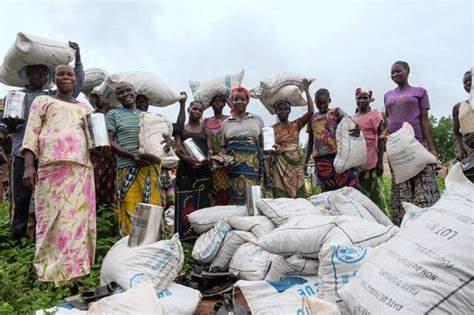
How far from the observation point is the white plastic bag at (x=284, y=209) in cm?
303

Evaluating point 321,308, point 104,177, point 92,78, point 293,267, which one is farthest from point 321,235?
point 92,78

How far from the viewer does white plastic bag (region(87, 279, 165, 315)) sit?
5.83 ft

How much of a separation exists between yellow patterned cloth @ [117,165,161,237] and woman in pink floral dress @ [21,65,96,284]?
1.41ft

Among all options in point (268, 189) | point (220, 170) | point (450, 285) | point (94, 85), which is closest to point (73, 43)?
point (94, 85)

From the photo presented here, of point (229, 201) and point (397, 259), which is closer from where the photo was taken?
point (397, 259)

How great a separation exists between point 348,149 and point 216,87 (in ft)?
4.63

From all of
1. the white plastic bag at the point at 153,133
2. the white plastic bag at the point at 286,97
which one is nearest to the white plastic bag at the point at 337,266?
the white plastic bag at the point at 153,133

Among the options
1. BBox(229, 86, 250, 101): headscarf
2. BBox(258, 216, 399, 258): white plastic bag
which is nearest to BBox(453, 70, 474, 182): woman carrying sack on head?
BBox(258, 216, 399, 258): white plastic bag

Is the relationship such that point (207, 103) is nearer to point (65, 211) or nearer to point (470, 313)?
point (65, 211)

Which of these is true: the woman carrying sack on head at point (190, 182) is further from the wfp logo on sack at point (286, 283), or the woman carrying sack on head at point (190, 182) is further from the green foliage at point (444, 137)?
the green foliage at point (444, 137)

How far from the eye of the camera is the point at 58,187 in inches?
111

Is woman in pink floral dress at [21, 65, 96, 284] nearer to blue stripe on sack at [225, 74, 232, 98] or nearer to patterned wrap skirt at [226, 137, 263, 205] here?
patterned wrap skirt at [226, 137, 263, 205]

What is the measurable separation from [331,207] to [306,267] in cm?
96

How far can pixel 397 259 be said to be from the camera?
64.7 inches
